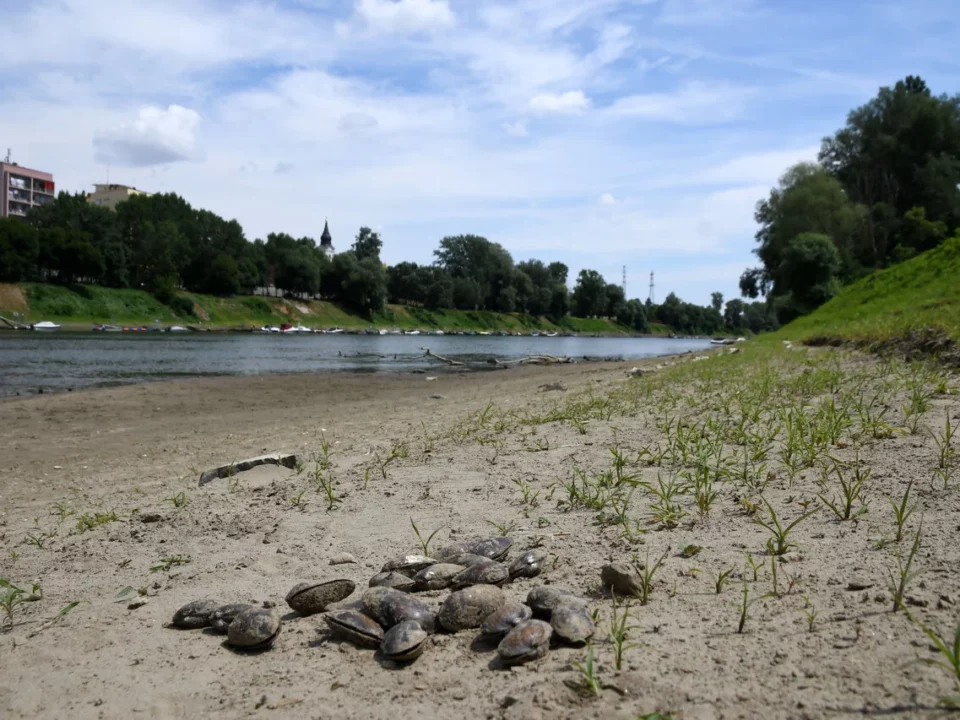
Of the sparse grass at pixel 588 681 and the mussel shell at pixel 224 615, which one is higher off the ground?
the sparse grass at pixel 588 681

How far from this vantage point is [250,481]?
730 centimetres

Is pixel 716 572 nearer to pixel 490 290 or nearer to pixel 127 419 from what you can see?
pixel 127 419

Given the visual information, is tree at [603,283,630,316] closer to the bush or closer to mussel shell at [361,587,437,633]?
the bush

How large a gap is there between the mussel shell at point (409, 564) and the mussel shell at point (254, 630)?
769mm

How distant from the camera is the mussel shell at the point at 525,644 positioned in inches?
124

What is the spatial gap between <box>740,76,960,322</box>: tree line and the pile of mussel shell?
45.2 meters

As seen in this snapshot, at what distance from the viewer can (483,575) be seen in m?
3.96

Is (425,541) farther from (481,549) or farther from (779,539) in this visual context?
(779,539)

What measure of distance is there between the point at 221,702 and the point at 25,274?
311 ft

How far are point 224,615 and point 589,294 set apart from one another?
167655mm

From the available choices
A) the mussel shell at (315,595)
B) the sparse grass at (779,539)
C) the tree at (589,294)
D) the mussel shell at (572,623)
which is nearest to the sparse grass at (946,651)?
the sparse grass at (779,539)

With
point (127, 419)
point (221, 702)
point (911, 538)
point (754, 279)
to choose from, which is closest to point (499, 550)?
point (221, 702)

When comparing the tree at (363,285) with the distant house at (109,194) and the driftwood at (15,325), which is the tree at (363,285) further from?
the distant house at (109,194)

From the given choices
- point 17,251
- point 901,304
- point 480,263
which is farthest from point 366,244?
point 901,304
